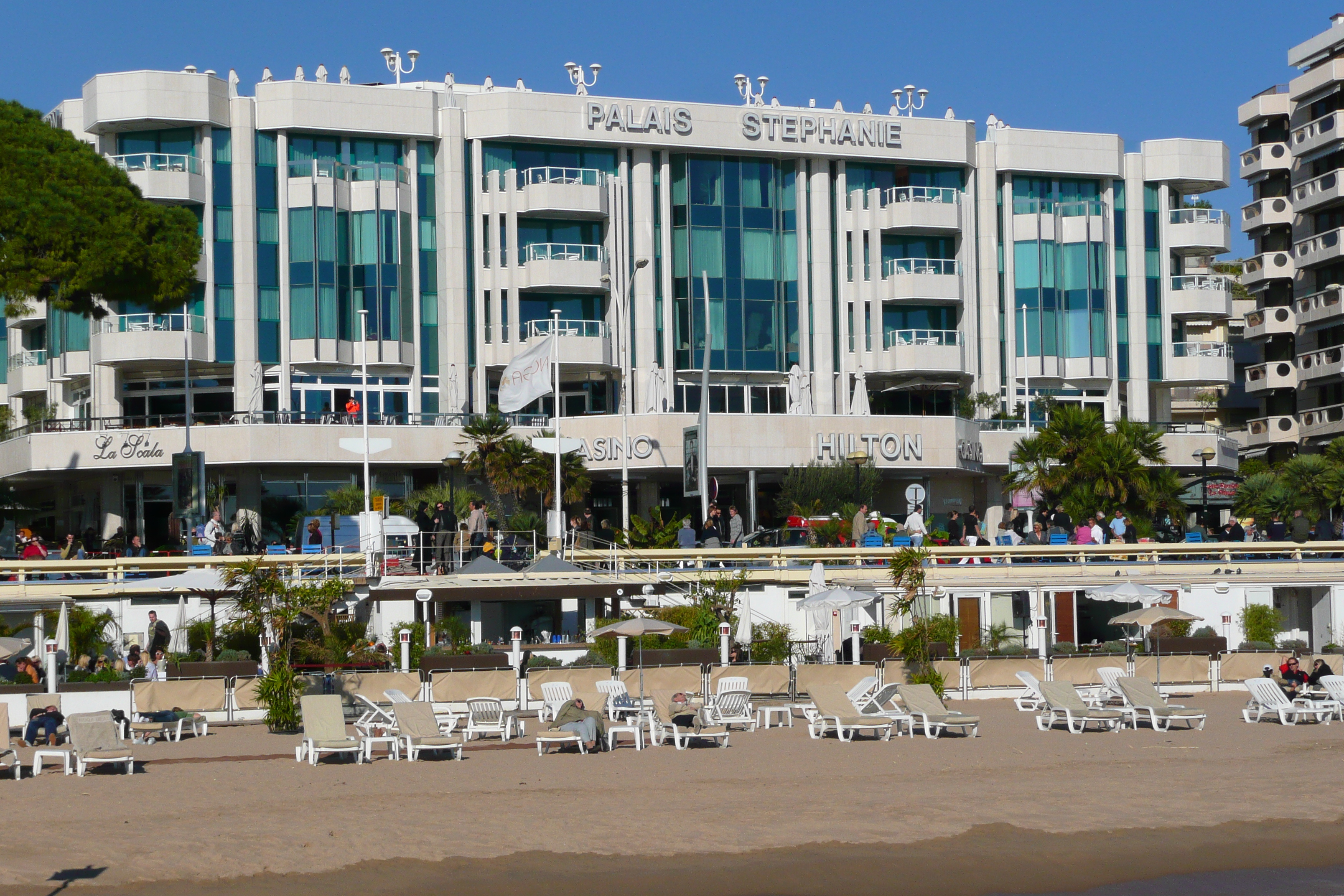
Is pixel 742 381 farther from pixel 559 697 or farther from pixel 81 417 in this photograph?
pixel 559 697

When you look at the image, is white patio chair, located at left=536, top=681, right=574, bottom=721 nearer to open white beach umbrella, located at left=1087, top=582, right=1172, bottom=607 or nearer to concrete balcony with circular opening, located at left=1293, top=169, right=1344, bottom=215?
open white beach umbrella, located at left=1087, top=582, right=1172, bottom=607

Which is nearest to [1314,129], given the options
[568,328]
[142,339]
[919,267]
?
[919,267]

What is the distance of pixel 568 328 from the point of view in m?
58.1

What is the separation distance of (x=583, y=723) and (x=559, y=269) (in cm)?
3540

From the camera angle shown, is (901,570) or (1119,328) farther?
(1119,328)

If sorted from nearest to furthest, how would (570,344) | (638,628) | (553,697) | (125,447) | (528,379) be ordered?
(553,697) < (638,628) < (528,379) < (125,447) < (570,344)

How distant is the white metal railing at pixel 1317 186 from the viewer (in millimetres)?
72938

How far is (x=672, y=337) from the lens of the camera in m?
60.4

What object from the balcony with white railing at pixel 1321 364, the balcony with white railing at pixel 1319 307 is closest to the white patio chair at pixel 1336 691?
the balcony with white railing at pixel 1321 364

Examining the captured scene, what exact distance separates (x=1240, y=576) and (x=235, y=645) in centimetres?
2202

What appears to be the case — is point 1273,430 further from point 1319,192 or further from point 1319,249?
point 1319,192

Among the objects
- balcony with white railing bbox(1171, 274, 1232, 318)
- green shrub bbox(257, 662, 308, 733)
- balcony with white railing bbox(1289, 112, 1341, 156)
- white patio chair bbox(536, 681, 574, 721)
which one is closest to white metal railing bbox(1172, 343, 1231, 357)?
balcony with white railing bbox(1171, 274, 1232, 318)

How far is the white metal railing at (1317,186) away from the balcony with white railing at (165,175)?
47162mm

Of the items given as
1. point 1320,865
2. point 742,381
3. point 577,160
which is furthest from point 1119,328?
point 1320,865
